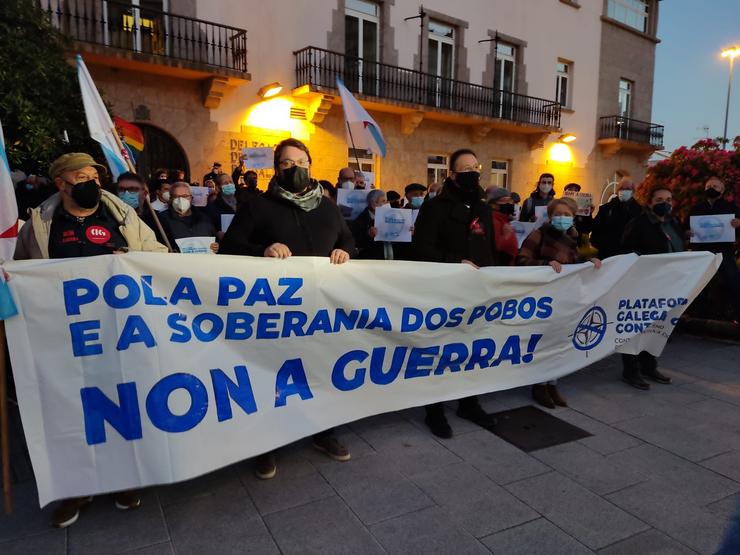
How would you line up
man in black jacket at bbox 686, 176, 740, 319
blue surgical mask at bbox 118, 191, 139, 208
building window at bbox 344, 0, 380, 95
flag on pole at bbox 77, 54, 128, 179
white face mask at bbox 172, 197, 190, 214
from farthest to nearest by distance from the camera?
building window at bbox 344, 0, 380, 95 < man in black jacket at bbox 686, 176, 740, 319 < white face mask at bbox 172, 197, 190, 214 < flag on pole at bbox 77, 54, 128, 179 < blue surgical mask at bbox 118, 191, 139, 208

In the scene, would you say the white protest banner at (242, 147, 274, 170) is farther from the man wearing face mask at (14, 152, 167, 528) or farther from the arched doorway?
the man wearing face mask at (14, 152, 167, 528)

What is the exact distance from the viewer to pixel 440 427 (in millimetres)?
3572

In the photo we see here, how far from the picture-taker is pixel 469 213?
12.2 ft

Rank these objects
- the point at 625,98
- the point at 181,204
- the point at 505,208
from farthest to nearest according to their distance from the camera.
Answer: the point at 625,98 < the point at 505,208 < the point at 181,204

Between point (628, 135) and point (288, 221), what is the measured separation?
21.8 meters

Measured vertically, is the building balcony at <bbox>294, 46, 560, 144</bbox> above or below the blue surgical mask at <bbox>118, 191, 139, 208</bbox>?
above

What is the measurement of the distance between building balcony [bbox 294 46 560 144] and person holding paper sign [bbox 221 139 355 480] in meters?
9.77

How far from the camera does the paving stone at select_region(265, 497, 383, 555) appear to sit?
2.37 meters

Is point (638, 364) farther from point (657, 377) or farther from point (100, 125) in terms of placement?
point (100, 125)

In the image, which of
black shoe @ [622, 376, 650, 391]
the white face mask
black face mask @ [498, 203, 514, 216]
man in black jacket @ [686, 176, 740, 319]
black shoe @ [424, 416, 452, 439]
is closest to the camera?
black shoe @ [424, 416, 452, 439]

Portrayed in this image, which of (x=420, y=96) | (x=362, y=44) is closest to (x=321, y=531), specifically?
(x=420, y=96)

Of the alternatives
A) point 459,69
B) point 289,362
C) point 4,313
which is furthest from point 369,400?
point 459,69

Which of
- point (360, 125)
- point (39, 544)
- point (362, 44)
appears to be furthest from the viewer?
point (362, 44)

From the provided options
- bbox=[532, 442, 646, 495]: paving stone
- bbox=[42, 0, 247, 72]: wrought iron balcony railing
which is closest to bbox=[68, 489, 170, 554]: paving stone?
bbox=[532, 442, 646, 495]: paving stone
